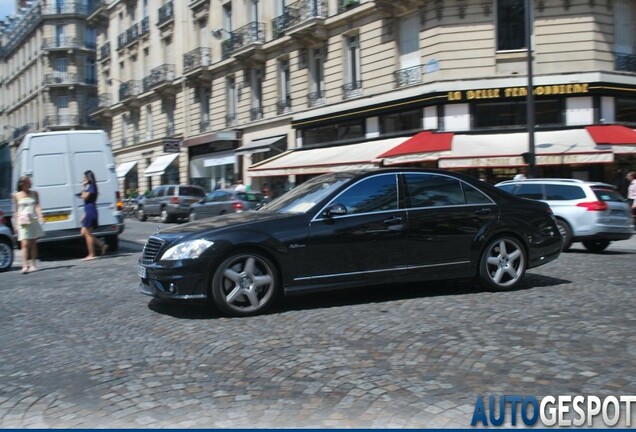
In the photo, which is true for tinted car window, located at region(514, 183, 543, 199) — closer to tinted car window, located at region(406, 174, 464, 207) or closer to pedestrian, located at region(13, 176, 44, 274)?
tinted car window, located at region(406, 174, 464, 207)

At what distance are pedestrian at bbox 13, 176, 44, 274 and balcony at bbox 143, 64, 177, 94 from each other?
30.2 meters

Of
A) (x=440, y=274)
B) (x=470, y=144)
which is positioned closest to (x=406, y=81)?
(x=470, y=144)

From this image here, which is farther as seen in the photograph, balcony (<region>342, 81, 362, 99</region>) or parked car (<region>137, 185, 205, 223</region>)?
parked car (<region>137, 185, 205, 223</region>)

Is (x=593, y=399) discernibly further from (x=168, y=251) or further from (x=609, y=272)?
(x=609, y=272)

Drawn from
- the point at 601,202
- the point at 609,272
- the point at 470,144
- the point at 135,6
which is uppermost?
the point at 135,6

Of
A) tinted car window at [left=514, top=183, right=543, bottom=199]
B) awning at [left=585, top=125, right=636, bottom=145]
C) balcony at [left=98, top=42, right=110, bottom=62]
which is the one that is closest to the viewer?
tinted car window at [left=514, top=183, right=543, bottom=199]

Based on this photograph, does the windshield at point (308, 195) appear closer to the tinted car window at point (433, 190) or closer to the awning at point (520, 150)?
the tinted car window at point (433, 190)

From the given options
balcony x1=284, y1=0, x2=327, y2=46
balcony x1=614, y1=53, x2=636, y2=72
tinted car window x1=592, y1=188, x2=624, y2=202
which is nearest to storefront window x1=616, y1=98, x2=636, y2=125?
balcony x1=614, y1=53, x2=636, y2=72

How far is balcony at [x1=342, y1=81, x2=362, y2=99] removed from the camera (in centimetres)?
2652

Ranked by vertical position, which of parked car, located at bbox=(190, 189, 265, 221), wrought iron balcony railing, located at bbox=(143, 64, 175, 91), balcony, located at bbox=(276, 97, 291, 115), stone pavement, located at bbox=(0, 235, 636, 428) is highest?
wrought iron balcony railing, located at bbox=(143, 64, 175, 91)

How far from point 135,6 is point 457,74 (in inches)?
1242

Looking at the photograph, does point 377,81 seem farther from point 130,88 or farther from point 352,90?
point 130,88

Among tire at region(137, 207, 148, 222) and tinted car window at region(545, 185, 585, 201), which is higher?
tinted car window at region(545, 185, 585, 201)

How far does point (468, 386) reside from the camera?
4.42 meters
